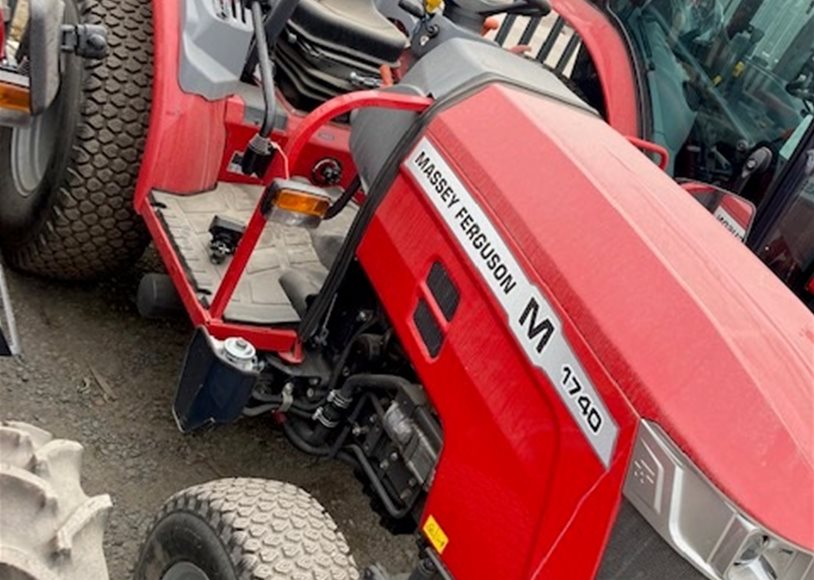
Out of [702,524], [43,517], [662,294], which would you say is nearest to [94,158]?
[43,517]

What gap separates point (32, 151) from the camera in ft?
10.5

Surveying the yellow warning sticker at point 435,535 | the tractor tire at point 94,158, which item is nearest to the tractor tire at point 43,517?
the yellow warning sticker at point 435,535

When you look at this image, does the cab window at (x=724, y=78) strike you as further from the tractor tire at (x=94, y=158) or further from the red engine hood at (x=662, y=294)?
the tractor tire at (x=94, y=158)

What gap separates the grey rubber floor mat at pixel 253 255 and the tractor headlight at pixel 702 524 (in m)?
1.18

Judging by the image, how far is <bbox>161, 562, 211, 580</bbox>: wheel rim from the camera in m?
2.08

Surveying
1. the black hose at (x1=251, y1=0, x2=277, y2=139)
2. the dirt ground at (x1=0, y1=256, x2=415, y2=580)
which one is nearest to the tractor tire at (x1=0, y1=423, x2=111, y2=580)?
the dirt ground at (x1=0, y1=256, x2=415, y2=580)

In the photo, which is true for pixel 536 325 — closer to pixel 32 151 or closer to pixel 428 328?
pixel 428 328

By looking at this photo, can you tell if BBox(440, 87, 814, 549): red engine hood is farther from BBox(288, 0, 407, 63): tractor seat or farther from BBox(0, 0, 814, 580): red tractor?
BBox(288, 0, 407, 63): tractor seat

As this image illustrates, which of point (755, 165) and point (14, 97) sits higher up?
point (755, 165)

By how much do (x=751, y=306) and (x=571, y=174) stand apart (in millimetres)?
419

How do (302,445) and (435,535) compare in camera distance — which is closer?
(435,535)

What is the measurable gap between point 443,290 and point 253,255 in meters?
0.91

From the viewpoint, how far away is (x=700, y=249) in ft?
6.41

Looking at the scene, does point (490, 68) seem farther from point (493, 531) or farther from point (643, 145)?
point (493, 531)
